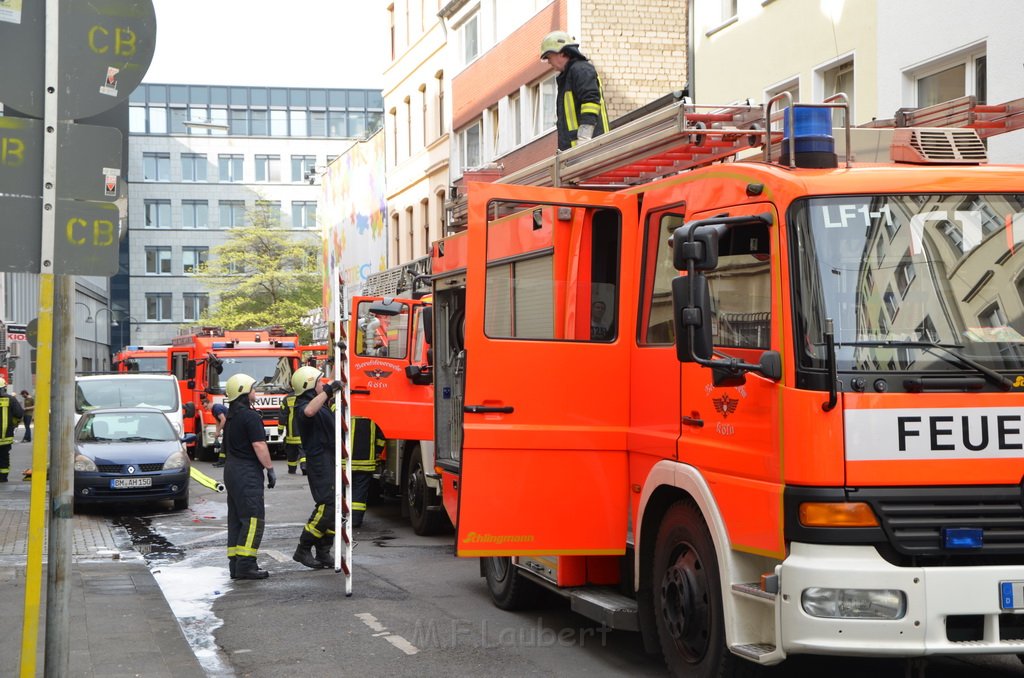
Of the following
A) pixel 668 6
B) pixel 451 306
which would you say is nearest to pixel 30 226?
pixel 451 306

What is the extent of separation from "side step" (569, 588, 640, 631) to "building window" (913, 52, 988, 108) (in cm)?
1003

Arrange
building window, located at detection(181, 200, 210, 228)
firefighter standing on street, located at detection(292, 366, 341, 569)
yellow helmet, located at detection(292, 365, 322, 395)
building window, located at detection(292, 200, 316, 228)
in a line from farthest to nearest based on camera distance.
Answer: building window, located at detection(292, 200, 316, 228), building window, located at detection(181, 200, 210, 228), yellow helmet, located at detection(292, 365, 322, 395), firefighter standing on street, located at detection(292, 366, 341, 569)

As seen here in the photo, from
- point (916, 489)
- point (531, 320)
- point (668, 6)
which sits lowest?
point (916, 489)

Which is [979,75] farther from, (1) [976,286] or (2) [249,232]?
(2) [249,232]

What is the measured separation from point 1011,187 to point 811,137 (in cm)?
96

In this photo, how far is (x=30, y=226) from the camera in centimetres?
529

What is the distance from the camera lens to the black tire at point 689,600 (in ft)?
20.9

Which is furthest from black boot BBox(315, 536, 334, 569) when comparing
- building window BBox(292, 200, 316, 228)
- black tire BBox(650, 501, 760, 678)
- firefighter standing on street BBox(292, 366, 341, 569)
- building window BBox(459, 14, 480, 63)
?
building window BBox(292, 200, 316, 228)

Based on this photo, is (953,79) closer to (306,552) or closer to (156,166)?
(306,552)

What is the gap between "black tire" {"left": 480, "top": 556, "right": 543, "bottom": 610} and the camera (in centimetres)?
932

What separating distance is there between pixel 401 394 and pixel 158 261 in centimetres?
7914

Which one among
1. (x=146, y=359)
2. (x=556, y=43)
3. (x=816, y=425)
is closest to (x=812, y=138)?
(x=816, y=425)

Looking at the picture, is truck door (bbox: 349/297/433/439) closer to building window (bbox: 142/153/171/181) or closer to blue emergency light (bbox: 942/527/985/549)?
blue emergency light (bbox: 942/527/985/549)

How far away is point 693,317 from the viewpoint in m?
6.14
